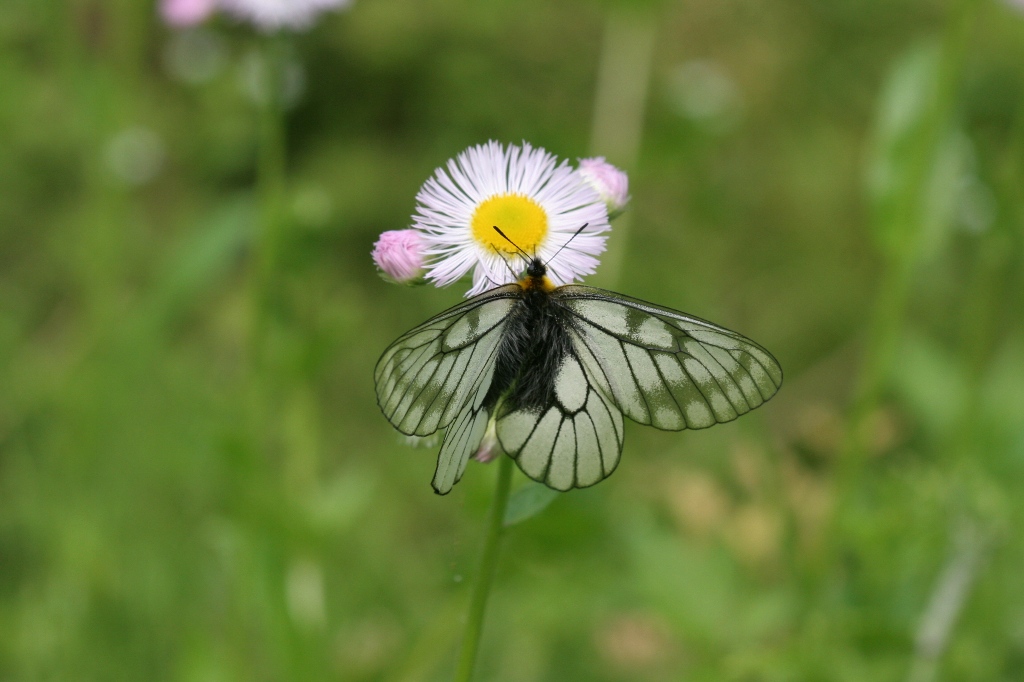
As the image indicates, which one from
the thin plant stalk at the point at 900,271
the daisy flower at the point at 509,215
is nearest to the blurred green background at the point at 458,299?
the thin plant stalk at the point at 900,271

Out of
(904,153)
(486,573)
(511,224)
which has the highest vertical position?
(904,153)

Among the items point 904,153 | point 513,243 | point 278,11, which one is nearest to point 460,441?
point 513,243

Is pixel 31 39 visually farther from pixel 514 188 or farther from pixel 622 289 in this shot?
pixel 514 188

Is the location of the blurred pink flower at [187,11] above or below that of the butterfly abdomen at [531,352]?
above

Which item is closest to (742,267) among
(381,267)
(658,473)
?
(658,473)

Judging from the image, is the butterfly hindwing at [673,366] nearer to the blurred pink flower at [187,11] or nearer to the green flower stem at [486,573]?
the green flower stem at [486,573]

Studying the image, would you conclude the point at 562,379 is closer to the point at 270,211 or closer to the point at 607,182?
the point at 607,182
